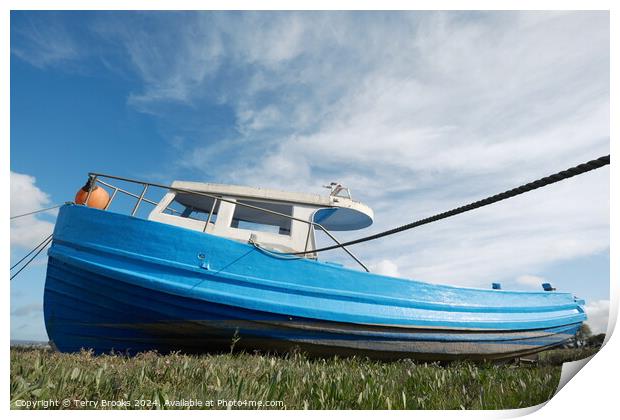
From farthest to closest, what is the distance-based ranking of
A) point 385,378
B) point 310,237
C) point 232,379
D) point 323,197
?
1. point 323,197
2. point 310,237
3. point 385,378
4. point 232,379

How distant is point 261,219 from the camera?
667cm

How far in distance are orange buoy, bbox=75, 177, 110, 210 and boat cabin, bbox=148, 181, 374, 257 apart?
85cm

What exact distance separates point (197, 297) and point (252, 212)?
6.94ft

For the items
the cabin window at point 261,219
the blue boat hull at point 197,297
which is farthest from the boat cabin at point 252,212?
the blue boat hull at point 197,297

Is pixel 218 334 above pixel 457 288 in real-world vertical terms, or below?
below

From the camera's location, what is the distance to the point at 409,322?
18.9 feet

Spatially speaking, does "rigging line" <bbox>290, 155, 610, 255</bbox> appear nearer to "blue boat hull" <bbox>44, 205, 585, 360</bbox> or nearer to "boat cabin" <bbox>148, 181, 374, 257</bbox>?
"blue boat hull" <bbox>44, 205, 585, 360</bbox>

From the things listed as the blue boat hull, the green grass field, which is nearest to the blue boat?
the blue boat hull

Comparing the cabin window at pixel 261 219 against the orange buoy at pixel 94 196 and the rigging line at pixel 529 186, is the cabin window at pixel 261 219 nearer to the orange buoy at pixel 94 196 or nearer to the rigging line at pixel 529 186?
the orange buoy at pixel 94 196

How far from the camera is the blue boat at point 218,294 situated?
4.78 meters

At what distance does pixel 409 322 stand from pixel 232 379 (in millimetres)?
3843

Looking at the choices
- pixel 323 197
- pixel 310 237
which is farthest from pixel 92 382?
pixel 323 197

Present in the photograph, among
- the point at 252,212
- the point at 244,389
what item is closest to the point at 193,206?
the point at 252,212

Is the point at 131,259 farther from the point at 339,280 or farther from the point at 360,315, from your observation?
the point at 360,315
